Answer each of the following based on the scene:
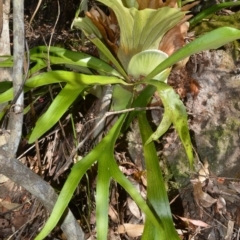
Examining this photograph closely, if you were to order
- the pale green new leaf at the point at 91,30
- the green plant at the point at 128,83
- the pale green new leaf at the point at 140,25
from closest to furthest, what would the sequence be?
the green plant at the point at 128,83
the pale green new leaf at the point at 140,25
the pale green new leaf at the point at 91,30

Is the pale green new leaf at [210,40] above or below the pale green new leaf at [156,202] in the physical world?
above

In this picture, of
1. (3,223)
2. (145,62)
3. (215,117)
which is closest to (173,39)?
(145,62)

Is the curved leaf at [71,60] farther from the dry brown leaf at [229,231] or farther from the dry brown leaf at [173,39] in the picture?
the dry brown leaf at [229,231]

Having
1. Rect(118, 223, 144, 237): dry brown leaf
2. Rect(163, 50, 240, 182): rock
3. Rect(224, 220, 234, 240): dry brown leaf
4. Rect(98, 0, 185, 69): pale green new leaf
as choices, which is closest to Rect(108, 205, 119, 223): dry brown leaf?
Rect(118, 223, 144, 237): dry brown leaf

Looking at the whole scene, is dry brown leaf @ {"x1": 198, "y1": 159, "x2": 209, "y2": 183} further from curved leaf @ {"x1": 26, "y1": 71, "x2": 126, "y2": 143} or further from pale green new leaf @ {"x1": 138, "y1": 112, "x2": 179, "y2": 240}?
curved leaf @ {"x1": 26, "y1": 71, "x2": 126, "y2": 143}

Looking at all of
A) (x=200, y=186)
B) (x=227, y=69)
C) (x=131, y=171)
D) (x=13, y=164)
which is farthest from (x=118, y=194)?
(x=227, y=69)

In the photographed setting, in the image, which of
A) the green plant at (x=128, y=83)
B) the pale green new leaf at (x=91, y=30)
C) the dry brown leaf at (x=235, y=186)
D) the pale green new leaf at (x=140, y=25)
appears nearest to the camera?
the green plant at (x=128, y=83)

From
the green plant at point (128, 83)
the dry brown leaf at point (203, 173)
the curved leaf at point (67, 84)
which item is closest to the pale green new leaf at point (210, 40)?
the green plant at point (128, 83)

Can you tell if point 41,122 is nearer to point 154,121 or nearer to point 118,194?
point 118,194
